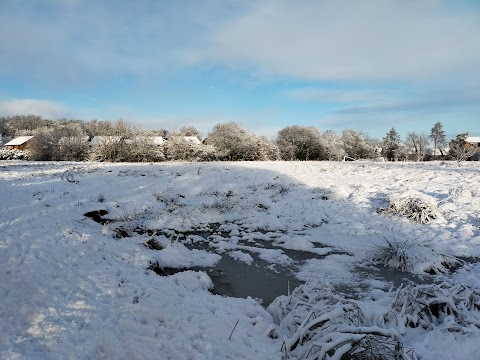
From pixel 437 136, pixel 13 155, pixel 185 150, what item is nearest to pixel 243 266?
pixel 185 150

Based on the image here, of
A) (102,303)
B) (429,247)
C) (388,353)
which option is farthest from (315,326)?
(429,247)

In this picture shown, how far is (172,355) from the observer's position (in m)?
3.65

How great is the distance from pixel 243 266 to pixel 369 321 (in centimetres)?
391

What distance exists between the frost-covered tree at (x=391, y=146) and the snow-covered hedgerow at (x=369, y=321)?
5454cm

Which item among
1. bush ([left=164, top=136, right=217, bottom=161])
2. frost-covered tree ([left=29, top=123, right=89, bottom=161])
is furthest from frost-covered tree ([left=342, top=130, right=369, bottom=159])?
frost-covered tree ([left=29, top=123, right=89, bottom=161])

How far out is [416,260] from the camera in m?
6.96

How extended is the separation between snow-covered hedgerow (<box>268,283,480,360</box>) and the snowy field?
0.8 inches

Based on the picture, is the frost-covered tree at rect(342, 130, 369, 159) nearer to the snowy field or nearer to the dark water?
the snowy field

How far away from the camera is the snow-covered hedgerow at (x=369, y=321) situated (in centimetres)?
318

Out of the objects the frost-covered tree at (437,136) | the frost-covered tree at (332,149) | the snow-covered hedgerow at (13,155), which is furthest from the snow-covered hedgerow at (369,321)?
the frost-covered tree at (437,136)

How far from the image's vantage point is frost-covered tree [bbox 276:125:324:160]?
1876 inches

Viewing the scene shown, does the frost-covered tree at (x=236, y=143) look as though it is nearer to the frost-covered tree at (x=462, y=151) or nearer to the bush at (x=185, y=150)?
the bush at (x=185, y=150)

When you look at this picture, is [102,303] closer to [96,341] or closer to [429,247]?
[96,341]

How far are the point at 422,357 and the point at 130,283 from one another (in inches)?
172
